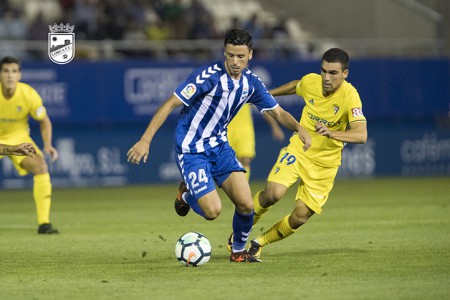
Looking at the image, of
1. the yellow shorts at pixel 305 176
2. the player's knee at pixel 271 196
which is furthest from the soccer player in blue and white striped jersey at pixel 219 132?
the yellow shorts at pixel 305 176

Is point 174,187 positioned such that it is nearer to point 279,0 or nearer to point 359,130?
point 279,0

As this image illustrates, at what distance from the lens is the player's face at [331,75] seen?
1012cm

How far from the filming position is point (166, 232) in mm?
12914

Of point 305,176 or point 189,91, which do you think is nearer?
point 189,91

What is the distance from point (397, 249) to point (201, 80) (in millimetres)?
2926

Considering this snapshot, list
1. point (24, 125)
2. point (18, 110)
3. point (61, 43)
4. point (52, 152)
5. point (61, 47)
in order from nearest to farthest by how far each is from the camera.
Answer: point (52, 152), point (18, 110), point (24, 125), point (61, 47), point (61, 43)

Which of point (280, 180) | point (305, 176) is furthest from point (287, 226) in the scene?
point (305, 176)

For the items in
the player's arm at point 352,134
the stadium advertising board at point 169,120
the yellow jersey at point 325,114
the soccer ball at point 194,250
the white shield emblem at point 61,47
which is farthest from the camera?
the stadium advertising board at point 169,120

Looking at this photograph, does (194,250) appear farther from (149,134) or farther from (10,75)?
(10,75)

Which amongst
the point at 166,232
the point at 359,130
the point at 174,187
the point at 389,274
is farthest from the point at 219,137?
the point at 174,187

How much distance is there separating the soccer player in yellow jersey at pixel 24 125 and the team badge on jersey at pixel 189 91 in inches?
154

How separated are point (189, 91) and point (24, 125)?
4764 mm

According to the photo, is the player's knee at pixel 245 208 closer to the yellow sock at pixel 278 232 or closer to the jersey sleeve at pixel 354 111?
the yellow sock at pixel 278 232

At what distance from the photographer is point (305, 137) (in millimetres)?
9531
